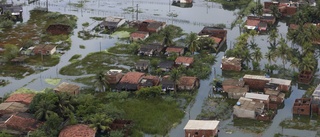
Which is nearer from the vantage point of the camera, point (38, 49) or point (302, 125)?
point (302, 125)

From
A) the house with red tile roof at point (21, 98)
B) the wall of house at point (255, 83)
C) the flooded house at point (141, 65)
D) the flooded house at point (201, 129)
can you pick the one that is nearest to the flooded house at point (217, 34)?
the flooded house at point (141, 65)

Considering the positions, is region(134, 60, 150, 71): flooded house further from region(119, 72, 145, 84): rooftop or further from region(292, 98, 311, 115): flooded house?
region(292, 98, 311, 115): flooded house

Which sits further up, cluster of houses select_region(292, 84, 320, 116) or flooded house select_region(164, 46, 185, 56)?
flooded house select_region(164, 46, 185, 56)

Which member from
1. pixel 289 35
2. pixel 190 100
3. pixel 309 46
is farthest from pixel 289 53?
pixel 190 100

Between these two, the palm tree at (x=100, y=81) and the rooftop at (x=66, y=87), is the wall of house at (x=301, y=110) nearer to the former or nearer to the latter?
the palm tree at (x=100, y=81)

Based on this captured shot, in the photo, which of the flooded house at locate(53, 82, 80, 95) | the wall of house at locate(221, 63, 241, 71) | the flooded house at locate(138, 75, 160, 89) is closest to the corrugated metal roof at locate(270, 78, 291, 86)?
the wall of house at locate(221, 63, 241, 71)

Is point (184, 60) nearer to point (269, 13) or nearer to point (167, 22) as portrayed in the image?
point (167, 22)

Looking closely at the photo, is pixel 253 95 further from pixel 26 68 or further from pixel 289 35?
pixel 26 68
